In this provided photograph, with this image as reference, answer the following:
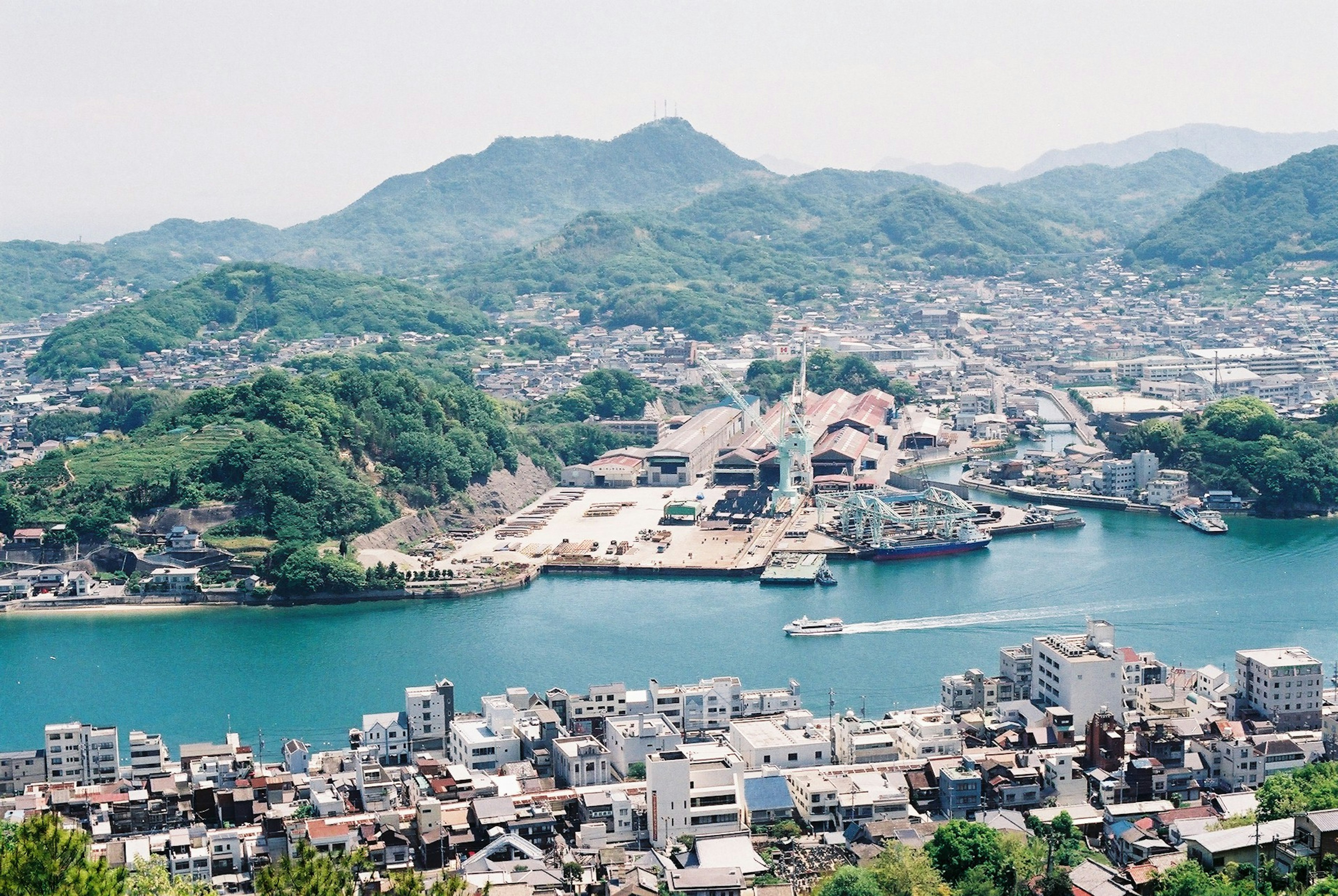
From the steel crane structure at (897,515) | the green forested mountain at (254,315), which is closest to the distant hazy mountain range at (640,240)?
the green forested mountain at (254,315)

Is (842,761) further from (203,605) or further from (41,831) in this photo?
(203,605)

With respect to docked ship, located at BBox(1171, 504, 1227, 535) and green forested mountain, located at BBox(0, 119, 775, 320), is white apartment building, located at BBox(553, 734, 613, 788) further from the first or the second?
green forested mountain, located at BBox(0, 119, 775, 320)

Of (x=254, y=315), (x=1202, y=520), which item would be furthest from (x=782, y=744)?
(x=254, y=315)

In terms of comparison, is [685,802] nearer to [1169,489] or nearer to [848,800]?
[848,800]

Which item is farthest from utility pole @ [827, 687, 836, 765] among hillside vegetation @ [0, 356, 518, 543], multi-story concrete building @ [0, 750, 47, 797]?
hillside vegetation @ [0, 356, 518, 543]

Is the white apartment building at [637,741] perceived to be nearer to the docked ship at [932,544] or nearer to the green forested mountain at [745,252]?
the docked ship at [932,544]

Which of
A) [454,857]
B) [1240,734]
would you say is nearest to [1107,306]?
[1240,734]
